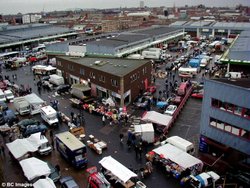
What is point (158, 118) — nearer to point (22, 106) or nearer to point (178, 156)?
point (178, 156)

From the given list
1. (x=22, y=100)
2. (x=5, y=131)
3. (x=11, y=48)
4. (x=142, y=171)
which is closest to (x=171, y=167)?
(x=142, y=171)

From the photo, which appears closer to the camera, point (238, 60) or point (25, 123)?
point (25, 123)

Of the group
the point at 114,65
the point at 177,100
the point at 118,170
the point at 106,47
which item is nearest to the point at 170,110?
the point at 177,100

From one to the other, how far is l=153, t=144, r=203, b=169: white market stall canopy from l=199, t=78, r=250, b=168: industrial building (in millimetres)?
2504

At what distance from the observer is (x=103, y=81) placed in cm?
3453

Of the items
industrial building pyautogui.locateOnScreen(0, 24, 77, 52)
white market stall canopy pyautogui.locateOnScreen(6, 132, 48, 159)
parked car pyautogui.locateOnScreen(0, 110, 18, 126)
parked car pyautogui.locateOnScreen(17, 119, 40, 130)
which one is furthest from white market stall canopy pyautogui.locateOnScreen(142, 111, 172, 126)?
industrial building pyautogui.locateOnScreen(0, 24, 77, 52)

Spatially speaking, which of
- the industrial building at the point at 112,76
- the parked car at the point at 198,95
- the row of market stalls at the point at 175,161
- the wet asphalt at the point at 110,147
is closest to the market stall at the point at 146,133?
the wet asphalt at the point at 110,147

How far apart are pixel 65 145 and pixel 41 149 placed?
3230 mm

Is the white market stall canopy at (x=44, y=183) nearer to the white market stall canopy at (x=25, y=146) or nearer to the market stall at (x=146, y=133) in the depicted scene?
the white market stall canopy at (x=25, y=146)

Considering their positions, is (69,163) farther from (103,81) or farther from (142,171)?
(103,81)

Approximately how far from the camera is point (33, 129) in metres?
25.8

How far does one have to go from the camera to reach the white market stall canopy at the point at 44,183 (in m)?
16.9

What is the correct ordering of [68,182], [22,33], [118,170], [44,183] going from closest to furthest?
1. [44,183]
2. [68,182]
3. [118,170]
4. [22,33]

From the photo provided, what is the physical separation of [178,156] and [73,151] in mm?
8338
